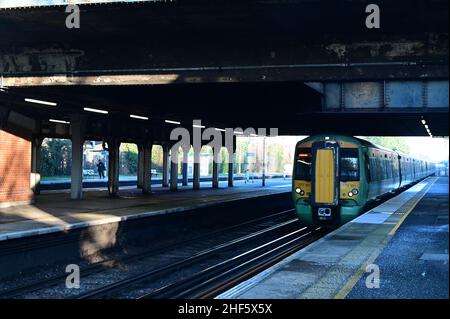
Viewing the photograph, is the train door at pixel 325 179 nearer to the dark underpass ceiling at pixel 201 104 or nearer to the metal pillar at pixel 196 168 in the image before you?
the dark underpass ceiling at pixel 201 104

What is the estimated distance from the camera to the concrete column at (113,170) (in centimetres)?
2386

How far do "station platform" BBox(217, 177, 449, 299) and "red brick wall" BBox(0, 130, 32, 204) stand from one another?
10979 millimetres

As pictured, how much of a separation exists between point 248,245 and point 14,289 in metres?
8.63

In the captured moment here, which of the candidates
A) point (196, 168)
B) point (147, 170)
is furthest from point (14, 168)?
point (196, 168)

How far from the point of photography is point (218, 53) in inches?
461

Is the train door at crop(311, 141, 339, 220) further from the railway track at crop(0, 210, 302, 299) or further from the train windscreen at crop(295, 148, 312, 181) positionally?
the railway track at crop(0, 210, 302, 299)

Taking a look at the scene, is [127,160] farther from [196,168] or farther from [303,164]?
[303,164]

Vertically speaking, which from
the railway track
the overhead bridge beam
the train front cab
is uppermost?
the overhead bridge beam

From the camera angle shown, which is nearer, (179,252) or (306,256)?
(306,256)

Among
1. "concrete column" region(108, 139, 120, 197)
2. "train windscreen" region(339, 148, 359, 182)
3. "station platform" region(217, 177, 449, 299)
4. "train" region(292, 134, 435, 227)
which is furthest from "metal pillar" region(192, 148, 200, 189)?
"station platform" region(217, 177, 449, 299)

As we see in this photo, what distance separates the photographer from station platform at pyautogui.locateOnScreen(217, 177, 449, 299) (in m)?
6.82

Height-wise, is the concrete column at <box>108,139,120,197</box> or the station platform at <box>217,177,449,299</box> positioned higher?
the concrete column at <box>108,139,120,197</box>

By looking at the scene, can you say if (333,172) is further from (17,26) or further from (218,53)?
(17,26)
